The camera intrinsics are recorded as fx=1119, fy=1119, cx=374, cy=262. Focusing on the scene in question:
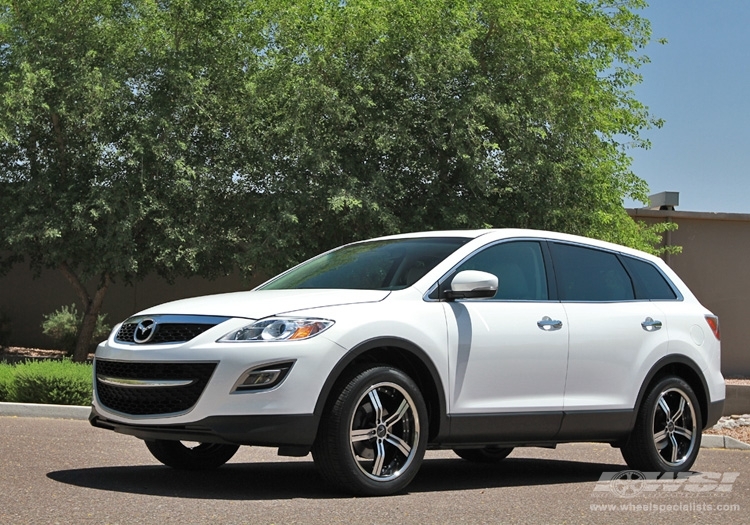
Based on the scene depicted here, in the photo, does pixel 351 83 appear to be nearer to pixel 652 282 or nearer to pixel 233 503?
pixel 652 282

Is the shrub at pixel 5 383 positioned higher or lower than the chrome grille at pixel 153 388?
lower

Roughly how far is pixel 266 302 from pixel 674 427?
3.99 metres

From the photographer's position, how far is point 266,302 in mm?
7363

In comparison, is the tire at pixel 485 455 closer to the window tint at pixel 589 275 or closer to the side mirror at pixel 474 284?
the window tint at pixel 589 275

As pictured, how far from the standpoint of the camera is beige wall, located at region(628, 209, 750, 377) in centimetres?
2834

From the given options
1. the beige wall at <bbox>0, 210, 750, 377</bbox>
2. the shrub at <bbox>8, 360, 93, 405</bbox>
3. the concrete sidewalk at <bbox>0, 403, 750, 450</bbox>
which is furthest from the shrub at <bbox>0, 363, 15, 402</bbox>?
the beige wall at <bbox>0, 210, 750, 377</bbox>

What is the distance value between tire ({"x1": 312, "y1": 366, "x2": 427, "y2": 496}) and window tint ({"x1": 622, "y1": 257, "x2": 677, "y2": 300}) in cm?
294

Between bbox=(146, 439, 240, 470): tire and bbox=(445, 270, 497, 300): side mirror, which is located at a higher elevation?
bbox=(445, 270, 497, 300): side mirror

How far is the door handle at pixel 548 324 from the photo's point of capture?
327 inches

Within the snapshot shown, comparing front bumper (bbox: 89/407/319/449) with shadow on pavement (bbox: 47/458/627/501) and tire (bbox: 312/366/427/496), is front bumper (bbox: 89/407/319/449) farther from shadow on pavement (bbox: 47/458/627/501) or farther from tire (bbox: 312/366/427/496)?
shadow on pavement (bbox: 47/458/627/501)

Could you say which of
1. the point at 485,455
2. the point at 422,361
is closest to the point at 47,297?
the point at 485,455

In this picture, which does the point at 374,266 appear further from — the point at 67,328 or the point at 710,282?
the point at 710,282

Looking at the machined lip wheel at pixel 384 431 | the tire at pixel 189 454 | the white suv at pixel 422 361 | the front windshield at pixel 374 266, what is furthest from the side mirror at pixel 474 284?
the tire at pixel 189 454

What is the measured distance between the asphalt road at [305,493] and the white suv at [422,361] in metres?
0.36
